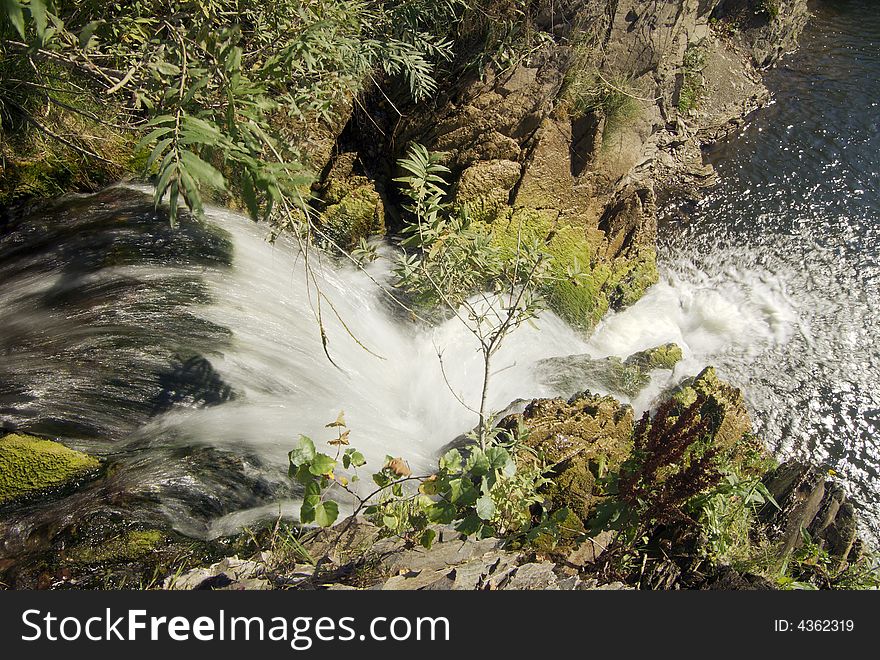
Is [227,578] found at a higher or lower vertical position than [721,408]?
lower

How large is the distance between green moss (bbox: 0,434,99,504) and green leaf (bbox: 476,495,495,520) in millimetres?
2591

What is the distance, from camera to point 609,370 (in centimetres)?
580

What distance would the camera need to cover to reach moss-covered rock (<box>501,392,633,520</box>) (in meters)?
3.82

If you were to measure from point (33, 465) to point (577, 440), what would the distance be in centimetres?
331

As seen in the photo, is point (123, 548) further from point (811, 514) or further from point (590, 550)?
point (811, 514)

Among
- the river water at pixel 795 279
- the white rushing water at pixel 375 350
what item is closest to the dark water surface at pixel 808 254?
the river water at pixel 795 279

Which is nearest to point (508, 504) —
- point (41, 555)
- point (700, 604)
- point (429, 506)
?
point (429, 506)

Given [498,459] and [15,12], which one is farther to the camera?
[498,459]

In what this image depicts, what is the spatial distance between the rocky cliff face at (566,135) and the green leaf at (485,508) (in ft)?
11.6

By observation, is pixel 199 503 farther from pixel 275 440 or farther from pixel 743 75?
pixel 743 75

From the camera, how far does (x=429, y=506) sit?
2771mm

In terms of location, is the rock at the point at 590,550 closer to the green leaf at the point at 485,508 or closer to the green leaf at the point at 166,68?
the green leaf at the point at 485,508

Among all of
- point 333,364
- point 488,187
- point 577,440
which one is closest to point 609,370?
point 577,440

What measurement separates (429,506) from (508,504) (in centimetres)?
59
